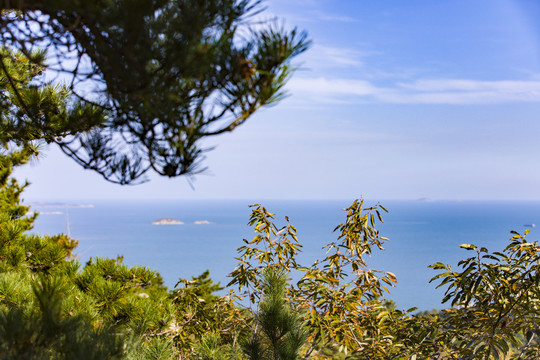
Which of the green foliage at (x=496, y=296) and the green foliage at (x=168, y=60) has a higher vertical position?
the green foliage at (x=168, y=60)

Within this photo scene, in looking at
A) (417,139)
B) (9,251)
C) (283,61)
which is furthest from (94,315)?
(417,139)

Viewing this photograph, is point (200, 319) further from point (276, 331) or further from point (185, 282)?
point (276, 331)

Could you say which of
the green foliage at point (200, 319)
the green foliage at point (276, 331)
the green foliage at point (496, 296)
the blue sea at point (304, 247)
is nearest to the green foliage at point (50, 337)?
the green foliage at point (276, 331)

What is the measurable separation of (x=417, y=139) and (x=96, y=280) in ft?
195

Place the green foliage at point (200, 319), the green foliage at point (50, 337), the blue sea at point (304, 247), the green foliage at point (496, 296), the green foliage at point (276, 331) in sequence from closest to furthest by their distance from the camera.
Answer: the green foliage at point (50, 337), the green foliage at point (496, 296), the green foliage at point (276, 331), the green foliage at point (200, 319), the blue sea at point (304, 247)

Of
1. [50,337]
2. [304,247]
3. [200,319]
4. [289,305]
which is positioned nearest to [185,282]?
[200,319]

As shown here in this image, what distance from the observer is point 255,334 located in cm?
242

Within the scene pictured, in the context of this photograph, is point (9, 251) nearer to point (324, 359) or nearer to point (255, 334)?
point (255, 334)

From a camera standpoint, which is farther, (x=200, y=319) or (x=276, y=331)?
(x=200, y=319)

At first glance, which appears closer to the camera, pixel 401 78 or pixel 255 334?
pixel 255 334

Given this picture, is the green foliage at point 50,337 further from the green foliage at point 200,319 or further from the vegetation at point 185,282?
the green foliage at point 200,319

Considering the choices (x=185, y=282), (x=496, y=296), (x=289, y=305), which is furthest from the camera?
(x=185, y=282)

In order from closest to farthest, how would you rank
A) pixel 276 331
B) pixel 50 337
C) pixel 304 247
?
pixel 50 337 < pixel 276 331 < pixel 304 247

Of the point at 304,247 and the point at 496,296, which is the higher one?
the point at 496,296
